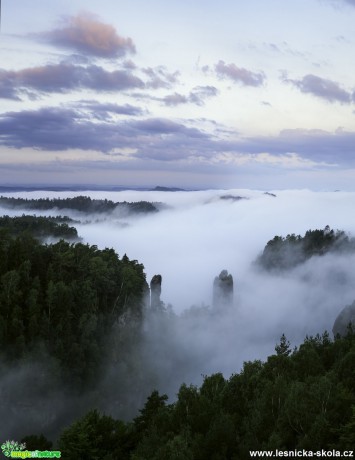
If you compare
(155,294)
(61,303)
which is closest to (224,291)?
(155,294)

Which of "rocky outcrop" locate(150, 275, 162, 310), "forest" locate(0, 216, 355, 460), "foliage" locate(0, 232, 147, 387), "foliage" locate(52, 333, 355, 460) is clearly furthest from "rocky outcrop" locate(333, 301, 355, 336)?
"foliage" locate(52, 333, 355, 460)

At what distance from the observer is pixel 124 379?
3565 inches

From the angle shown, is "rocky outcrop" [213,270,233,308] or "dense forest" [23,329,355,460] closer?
"dense forest" [23,329,355,460]

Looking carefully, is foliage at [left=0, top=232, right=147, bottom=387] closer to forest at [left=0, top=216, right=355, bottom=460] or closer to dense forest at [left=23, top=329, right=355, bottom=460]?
forest at [left=0, top=216, right=355, bottom=460]

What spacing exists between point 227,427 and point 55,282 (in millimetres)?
60773

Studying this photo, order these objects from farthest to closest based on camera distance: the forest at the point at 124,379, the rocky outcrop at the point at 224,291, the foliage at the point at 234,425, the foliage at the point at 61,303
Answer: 1. the rocky outcrop at the point at 224,291
2. the foliage at the point at 61,303
3. the forest at the point at 124,379
4. the foliage at the point at 234,425

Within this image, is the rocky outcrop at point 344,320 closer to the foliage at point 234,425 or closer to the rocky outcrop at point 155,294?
the rocky outcrop at point 155,294

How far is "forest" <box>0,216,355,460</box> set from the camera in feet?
123

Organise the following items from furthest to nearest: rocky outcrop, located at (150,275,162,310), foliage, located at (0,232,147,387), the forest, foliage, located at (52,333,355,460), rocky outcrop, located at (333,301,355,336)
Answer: rocky outcrop, located at (150,275,162,310) → rocky outcrop, located at (333,301,355,336) → foliage, located at (0,232,147,387) → the forest → foliage, located at (52,333,355,460)

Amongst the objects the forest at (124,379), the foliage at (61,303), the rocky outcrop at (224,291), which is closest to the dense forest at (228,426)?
the forest at (124,379)

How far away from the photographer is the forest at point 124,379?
37.4 metres

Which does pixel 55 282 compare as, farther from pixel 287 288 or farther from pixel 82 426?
pixel 287 288

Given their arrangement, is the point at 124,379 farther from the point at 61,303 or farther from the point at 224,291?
the point at 224,291

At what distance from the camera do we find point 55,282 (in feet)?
293
